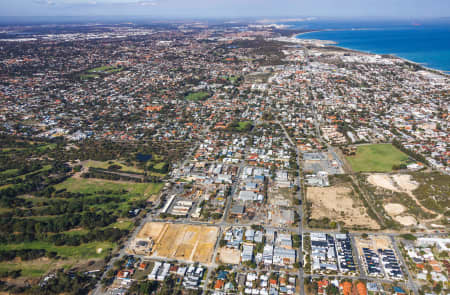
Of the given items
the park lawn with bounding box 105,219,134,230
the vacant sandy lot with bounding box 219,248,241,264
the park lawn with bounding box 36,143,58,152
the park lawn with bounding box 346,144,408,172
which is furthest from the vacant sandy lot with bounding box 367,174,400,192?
the park lawn with bounding box 36,143,58,152

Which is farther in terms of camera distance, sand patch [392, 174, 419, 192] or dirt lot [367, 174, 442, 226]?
sand patch [392, 174, 419, 192]

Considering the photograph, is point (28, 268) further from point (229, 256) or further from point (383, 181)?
point (383, 181)

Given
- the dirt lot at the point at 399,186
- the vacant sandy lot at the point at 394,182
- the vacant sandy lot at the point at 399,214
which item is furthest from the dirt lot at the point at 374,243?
the vacant sandy lot at the point at 394,182

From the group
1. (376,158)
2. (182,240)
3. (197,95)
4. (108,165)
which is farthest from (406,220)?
(197,95)

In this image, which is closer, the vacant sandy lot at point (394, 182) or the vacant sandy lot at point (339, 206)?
the vacant sandy lot at point (339, 206)

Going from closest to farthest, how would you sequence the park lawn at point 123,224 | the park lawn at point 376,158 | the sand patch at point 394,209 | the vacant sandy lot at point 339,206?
the vacant sandy lot at point 339,206 → the park lawn at point 123,224 → the sand patch at point 394,209 → the park lawn at point 376,158

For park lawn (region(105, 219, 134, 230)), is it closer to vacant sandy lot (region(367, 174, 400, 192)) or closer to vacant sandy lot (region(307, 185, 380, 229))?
vacant sandy lot (region(307, 185, 380, 229))

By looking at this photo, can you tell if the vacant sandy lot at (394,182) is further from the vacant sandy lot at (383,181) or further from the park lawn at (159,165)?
the park lawn at (159,165)
